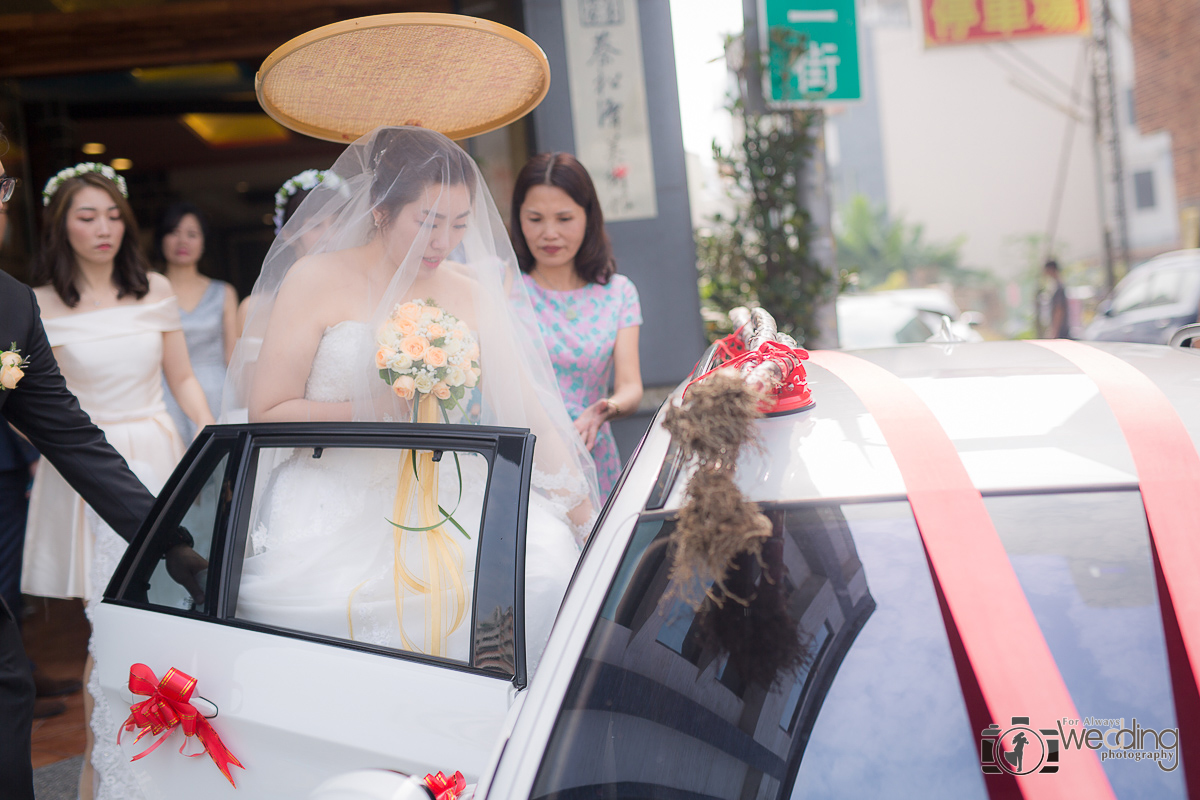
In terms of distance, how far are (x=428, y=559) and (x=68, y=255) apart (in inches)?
81.2

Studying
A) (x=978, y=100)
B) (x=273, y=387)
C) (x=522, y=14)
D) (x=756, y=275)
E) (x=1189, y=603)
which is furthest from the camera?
(x=978, y=100)

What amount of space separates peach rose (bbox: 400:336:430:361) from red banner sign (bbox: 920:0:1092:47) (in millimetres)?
6981

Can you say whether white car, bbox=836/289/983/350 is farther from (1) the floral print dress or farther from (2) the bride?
(2) the bride

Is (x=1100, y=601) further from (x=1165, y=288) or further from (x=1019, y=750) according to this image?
(x=1165, y=288)

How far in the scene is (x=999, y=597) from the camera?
3.65 feet

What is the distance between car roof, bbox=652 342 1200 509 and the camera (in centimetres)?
119

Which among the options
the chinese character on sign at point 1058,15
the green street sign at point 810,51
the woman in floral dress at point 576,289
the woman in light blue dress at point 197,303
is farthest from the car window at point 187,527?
the chinese character on sign at point 1058,15

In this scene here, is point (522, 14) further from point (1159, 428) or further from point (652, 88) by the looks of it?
point (1159, 428)

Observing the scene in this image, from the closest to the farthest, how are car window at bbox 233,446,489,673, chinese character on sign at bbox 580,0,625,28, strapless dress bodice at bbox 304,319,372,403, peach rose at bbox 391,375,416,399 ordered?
car window at bbox 233,446,489,673 < peach rose at bbox 391,375,416,399 < strapless dress bodice at bbox 304,319,372,403 < chinese character on sign at bbox 580,0,625,28

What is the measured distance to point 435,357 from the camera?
1.94m

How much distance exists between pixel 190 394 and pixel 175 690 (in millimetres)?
1795

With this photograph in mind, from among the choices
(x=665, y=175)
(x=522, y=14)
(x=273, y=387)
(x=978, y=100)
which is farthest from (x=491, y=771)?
(x=978, y=100)

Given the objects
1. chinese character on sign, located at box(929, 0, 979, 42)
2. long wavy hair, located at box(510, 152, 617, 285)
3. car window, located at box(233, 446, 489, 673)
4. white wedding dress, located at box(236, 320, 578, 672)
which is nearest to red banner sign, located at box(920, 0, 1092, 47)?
chinese character on sign, located at box(929, 0, 979, 42)

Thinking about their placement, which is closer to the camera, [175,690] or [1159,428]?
[1159,428]
